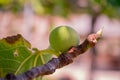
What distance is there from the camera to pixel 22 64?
1.41 metres

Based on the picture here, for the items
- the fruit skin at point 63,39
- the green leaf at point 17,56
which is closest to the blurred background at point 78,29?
the green leaf at point 17,56

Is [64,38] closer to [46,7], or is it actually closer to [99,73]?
[46,7]

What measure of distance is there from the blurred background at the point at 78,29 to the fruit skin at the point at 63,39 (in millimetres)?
2508

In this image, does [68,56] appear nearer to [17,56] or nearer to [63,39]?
[63,39]

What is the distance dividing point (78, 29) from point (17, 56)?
27.6 ft

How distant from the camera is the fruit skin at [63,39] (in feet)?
4.20

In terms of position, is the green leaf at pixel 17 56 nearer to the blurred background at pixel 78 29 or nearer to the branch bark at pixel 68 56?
the branch bark at pixel 68 56

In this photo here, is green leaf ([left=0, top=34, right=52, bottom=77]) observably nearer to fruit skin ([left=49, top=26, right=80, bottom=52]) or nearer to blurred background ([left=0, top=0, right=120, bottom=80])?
fruit skin ([left=49, top=26, right=80, bottom=52])

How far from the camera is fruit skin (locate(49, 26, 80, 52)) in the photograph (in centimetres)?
128

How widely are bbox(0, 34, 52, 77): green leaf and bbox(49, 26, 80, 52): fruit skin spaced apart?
0.11 meters

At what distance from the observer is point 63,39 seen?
4.24 ft

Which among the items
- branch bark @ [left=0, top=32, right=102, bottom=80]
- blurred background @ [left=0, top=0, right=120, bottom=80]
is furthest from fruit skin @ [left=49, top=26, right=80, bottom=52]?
blurred background @ [left=0, top=0, right=120, bottom=80]

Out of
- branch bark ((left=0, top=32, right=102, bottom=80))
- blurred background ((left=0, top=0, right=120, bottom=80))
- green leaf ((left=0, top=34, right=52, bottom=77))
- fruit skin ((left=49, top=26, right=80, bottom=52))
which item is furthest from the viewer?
blurred background ((left=0, top=0, right=120, bottom=80))

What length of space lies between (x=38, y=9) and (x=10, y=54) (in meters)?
2.90
